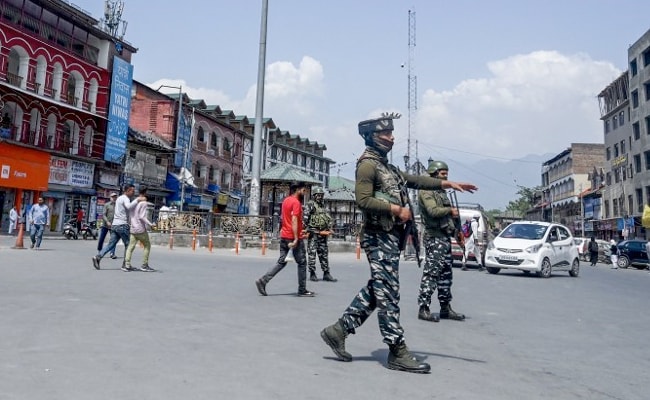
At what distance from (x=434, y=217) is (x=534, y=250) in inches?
379

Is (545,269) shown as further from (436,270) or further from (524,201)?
(524,201)

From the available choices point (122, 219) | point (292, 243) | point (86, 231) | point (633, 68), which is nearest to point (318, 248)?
point (292, 243)

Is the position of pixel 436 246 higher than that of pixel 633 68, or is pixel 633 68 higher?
pixel 633 68

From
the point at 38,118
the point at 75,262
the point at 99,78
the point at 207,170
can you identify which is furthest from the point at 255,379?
the point at 207,170

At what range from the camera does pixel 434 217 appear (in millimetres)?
6535

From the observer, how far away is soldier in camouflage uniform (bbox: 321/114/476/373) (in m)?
4.03

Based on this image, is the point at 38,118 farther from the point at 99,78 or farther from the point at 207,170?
the point at 207,170

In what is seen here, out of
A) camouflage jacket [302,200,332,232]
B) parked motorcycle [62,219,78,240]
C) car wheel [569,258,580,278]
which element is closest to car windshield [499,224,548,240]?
car wheel [569,258,580,278]

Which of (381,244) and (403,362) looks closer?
(403,362)

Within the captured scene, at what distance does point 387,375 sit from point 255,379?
3.27 feet

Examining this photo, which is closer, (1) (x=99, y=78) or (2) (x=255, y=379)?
(2) (x=255, y=379)

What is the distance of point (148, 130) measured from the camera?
40.9 meters

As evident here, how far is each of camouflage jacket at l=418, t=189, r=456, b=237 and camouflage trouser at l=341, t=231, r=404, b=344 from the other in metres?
2.47

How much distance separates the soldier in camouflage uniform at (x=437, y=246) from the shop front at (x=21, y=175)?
26387 millimetres
